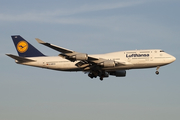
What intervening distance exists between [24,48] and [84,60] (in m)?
14.6

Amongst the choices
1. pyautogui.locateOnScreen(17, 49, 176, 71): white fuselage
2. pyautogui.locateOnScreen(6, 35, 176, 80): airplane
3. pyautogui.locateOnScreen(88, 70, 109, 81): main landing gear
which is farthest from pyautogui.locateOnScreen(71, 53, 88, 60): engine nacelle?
pyautogui.locateOnScreen(88, 70, 109, 81): main landing gear

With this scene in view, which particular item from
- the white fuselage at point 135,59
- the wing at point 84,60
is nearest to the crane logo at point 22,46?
the white fuselage at point 135,59

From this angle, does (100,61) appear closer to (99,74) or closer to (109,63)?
(109,63)

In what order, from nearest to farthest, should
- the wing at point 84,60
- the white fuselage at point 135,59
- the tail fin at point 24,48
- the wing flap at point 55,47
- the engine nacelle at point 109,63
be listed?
the wing flap at point 55,47 → the wing at point 84,60 → the engine nacelle at point 109,63 → the white fuselage at point 135,59 → the tail fin at point 24,48

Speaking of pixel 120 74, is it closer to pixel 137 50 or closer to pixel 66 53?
pixel 137 50

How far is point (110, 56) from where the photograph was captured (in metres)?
56.1

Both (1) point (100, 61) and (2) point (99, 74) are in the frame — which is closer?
(1) point (100, 61)

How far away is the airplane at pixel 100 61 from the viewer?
52.9 meters

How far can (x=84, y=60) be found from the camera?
5238 centimetres

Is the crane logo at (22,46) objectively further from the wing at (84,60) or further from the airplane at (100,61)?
the wing at (84,60)

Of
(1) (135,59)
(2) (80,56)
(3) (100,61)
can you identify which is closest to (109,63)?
(3) (100,61)

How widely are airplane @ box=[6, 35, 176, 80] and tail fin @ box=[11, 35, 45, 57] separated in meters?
0.71

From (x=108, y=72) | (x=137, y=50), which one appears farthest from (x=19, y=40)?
(x=137, y=50)

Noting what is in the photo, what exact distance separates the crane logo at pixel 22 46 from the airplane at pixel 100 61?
2140 millimetres
